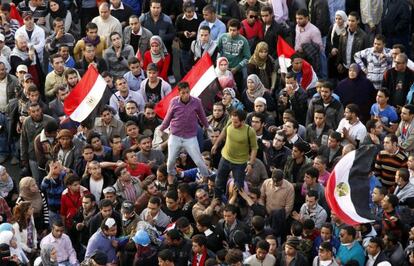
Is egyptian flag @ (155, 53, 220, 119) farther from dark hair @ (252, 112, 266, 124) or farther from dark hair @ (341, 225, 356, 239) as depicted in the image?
dark hair @ (341, 225, 356, 239)

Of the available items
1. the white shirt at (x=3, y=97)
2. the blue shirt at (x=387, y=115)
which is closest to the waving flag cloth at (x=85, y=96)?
the white shirt at (x=3, y=97)

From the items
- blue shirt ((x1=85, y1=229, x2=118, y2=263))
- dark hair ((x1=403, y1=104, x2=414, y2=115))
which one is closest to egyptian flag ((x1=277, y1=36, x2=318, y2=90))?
dark hair ((x1=403, y1=104, x2=414, y2=115))

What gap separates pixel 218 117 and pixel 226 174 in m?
1.67

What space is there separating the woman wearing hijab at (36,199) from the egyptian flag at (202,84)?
267 centimetres

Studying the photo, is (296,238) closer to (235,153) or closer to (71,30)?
(235,153)

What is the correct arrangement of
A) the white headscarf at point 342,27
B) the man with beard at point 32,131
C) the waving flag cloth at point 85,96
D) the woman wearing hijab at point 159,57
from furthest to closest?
the white headscarf at point 342,27 < the woman wearing hijab at point 159,57 < the waving flag cloth at point 85,96 < the man with beard at point 32,131

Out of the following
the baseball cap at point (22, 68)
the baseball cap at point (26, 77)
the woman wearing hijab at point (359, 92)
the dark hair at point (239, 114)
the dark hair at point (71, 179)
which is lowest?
the woman wearing hijab at point (359, 92)

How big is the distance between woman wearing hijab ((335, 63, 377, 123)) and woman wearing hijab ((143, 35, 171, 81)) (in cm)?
308

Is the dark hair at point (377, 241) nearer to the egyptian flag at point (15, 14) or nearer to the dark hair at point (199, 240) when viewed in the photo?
the dark hair at point (199, 240)

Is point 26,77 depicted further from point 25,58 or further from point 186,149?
point 186,149

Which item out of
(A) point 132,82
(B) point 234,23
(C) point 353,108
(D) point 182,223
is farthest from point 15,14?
(D) point 182,223

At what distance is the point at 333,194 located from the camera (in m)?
22.4

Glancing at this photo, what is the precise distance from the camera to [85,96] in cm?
2581

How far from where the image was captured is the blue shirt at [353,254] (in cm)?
2234
